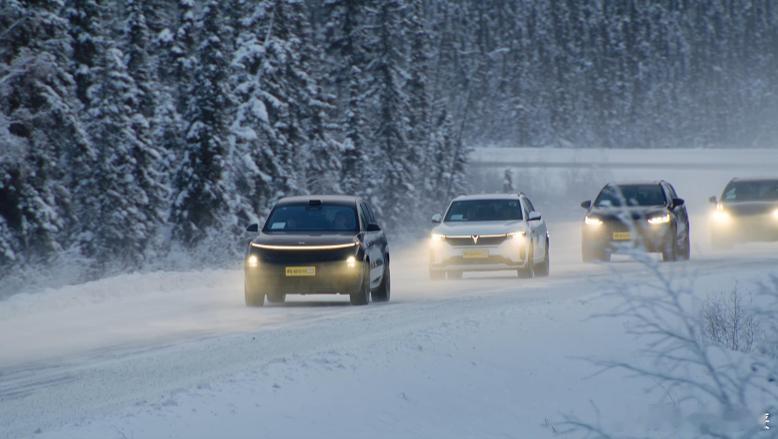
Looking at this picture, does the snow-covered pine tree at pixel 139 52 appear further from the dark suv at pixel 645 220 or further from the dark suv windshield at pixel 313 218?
the dark suv windshield at pixel 313 218

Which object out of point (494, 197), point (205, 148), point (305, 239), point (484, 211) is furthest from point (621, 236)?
point (205, 148)

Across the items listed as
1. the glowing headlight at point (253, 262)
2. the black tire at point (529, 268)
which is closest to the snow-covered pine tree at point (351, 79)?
the black tire at point (529, 268)

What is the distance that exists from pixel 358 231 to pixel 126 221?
24740 mm

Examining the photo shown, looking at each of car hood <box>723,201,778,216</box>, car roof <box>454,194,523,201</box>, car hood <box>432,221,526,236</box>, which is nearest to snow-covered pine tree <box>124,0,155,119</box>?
car hood <box>723,201,778,216</box>

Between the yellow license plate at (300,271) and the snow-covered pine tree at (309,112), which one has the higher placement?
the snow-covered pine tree at (309,112)

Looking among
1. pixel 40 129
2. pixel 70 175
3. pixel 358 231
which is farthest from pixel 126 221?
pixel 358 231

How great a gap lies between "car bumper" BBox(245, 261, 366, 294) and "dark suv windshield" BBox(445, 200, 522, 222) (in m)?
7.02

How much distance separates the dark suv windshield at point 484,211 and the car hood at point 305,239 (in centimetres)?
670

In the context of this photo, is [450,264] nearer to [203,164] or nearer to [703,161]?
[203,164]

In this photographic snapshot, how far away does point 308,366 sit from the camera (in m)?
11.9

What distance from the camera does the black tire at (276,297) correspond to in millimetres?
18847

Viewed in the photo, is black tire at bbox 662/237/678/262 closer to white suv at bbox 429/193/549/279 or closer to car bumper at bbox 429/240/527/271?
white suv at bbox 429/193/549/279

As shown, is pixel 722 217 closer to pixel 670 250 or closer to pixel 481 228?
pixel 670 250

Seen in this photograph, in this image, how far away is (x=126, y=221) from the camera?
42469 mm
